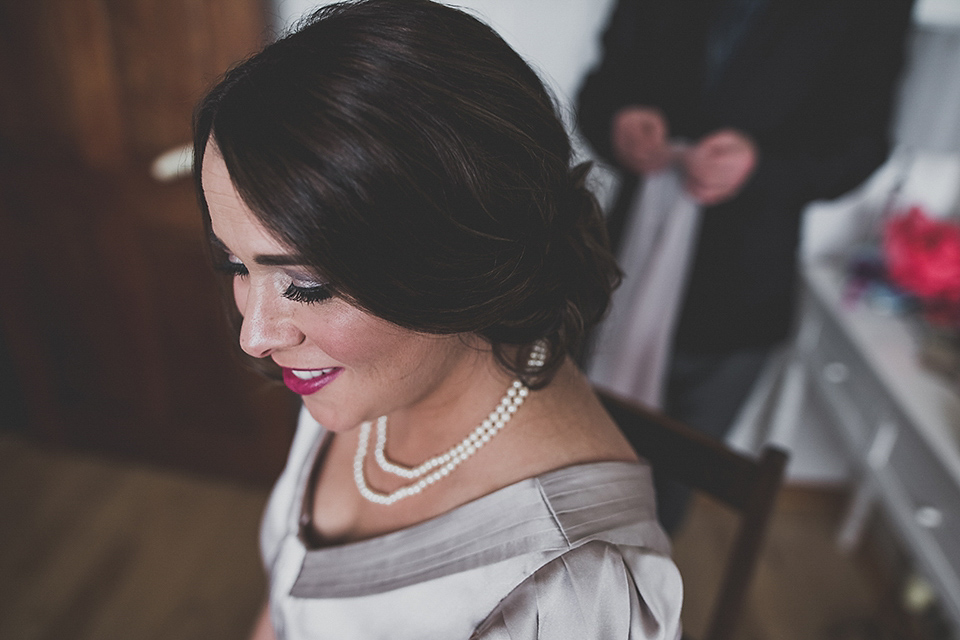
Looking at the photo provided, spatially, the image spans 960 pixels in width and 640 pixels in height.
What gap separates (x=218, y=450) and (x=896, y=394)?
1.87 meters

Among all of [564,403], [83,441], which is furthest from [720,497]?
[83,441]

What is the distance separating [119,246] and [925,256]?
80.3 inches

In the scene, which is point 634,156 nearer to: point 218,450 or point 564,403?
point 564,403

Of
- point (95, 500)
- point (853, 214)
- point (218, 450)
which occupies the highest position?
point (853, 214)

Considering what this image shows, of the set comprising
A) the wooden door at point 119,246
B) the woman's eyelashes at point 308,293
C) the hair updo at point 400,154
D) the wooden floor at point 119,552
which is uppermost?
the hair updo at point 400,154

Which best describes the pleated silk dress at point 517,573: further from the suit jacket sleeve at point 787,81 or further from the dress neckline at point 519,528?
the suit jacket sleeve at point 787,81

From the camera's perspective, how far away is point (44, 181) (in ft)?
5.93

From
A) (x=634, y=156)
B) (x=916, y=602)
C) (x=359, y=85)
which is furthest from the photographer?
(x=916, y=602)

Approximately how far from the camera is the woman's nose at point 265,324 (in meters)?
0.64

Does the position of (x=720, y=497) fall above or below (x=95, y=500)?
above

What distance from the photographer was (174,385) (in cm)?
208

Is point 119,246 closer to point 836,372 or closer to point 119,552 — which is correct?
point 119,552

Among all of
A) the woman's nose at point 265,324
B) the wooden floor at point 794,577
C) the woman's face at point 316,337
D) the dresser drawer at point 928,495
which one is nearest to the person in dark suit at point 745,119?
the dresser drawer at point 928,495

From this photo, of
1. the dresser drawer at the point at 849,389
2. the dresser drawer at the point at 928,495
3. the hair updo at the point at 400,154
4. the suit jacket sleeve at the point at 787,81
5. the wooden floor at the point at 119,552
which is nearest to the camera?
the hair updo at the point at 400,154
